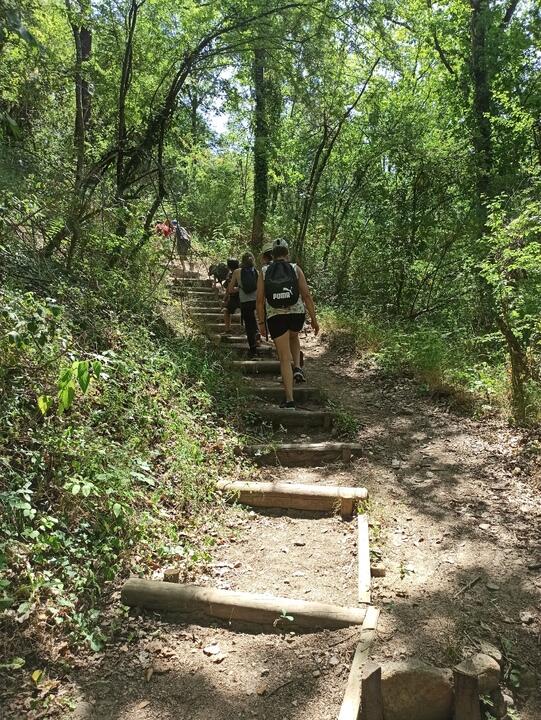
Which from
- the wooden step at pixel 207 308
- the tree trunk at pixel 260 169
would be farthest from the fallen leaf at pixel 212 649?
the tree trunk at pixel 260 169

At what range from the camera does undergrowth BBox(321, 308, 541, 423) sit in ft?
20.6

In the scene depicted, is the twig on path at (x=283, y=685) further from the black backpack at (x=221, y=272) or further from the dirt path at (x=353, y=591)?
the black backpack at (x=221, y=272)

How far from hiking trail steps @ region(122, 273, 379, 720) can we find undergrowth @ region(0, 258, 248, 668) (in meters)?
0.34

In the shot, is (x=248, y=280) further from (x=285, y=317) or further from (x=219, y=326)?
(x=285, y=317)

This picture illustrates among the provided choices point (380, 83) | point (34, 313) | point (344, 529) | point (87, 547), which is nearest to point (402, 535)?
point (344, 529)

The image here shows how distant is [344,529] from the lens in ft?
13.8

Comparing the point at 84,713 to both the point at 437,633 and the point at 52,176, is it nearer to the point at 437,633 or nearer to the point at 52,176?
the point at 437,633

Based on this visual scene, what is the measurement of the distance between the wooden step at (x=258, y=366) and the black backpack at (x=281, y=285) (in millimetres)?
1782

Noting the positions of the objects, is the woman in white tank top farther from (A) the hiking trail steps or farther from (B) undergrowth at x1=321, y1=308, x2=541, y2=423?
(B) undergrowth at x1=321, y1=308, x2=541, y2=423

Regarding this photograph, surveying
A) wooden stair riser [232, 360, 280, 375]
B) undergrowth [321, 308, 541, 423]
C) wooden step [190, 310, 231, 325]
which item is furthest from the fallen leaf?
wooden step [190, 310, 231, 325]

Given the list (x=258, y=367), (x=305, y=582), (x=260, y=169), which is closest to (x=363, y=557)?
(x=305, y=582)

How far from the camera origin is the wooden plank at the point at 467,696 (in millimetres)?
2469

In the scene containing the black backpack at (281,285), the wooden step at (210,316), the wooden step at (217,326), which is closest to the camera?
the black backpack at (281,285)

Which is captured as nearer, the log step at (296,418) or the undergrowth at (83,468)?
the undergrowth at (83,468)
